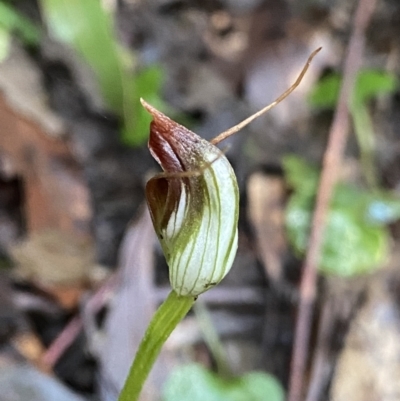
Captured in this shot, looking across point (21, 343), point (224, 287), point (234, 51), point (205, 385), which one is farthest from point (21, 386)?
point (234, 51)

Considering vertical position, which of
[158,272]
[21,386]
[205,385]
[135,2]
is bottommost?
[21,386]

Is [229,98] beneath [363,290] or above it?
above

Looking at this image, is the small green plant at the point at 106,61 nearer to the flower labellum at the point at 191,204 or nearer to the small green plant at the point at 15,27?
the small green plant at the point at 15,27

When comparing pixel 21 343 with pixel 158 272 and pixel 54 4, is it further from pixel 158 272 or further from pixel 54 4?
pixel 54 4

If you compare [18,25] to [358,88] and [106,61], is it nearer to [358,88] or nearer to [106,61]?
[106,61]

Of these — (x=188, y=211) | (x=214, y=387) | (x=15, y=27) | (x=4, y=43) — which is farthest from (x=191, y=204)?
(x=15, y=27)

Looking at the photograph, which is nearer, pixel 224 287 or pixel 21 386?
pixel 21 386

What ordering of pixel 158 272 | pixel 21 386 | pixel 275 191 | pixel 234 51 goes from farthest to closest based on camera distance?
pixel 234 51 < pixel 275 191 < pixel 158 272 < pixel 21 386

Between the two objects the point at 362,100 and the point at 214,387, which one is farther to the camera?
the point at 362,100
